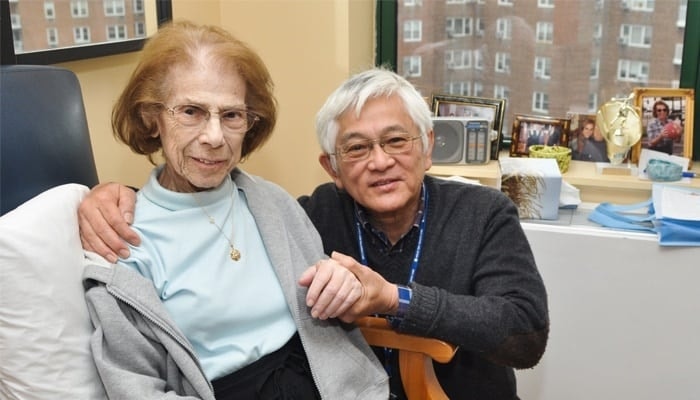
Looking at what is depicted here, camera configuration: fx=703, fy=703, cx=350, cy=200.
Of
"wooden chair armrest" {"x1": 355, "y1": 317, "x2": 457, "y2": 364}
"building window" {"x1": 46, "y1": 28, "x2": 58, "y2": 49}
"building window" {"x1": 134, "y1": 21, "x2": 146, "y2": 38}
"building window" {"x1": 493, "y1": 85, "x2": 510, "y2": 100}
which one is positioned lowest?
"wooden chair armrest" {"x1": 355, "y1": 317, "x2": 457, "y2": 364}

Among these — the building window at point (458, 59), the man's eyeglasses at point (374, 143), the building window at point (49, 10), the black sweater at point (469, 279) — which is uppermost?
the building window at point (49, 10)

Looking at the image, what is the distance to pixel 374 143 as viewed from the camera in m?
1.67

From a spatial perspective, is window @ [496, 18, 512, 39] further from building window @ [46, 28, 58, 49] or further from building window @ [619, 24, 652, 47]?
building window @ [46, 28, 58, 49]

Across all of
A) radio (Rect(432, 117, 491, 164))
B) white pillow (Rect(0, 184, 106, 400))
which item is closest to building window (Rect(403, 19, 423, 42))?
radio (Rect(432, 117, 491, 164))

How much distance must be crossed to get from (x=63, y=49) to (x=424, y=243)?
1.09 meters

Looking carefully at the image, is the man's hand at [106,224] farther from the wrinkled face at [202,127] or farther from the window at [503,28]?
the window at [503,28]

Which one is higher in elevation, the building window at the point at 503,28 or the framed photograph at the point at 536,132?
the building window at the point at 503,28

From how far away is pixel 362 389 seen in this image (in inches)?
60.7

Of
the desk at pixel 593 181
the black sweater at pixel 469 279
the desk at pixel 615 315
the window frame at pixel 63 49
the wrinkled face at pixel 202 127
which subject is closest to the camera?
the wrinkled face at pixel 202 127

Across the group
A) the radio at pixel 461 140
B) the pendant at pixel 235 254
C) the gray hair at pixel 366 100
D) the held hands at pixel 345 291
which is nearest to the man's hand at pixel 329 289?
the held hands at pixel 345 291

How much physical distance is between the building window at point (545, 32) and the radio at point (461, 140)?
42 centimetres

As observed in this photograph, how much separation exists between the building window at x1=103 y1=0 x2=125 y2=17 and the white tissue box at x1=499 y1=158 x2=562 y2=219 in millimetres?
1302

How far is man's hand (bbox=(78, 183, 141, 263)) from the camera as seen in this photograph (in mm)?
1318

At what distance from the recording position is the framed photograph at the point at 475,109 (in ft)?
8.89
